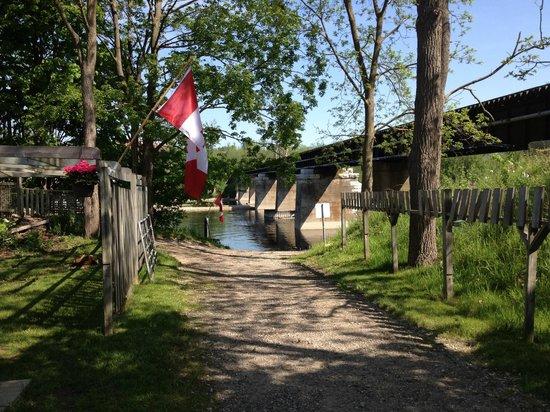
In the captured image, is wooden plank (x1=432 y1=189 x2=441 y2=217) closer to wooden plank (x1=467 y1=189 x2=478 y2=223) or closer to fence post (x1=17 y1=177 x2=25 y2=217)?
wooden plank (x1=467 y1=189 x2=478 y2=223)

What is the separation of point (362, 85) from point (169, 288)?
11467 mm

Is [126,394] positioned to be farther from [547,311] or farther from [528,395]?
[547,311]

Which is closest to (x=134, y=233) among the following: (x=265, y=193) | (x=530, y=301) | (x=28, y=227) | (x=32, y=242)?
(x=32, y=242)

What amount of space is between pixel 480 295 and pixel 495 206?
1.53 meters

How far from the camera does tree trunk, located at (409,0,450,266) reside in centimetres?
1002

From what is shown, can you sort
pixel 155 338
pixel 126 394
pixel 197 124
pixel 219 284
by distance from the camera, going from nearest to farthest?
pixel 126 394
pixel 155 338
pixel 197 124
pixel 219 284

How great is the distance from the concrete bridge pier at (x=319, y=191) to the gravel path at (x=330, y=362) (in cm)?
4365

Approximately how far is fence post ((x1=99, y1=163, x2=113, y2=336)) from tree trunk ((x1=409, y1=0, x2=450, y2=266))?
6.09 m

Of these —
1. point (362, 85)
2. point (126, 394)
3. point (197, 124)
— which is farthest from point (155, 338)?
point (362, 85)

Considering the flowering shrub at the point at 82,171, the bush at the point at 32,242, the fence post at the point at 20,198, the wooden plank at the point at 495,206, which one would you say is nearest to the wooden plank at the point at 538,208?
the wooden plank at the point at 495,206

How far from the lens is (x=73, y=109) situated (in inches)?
737

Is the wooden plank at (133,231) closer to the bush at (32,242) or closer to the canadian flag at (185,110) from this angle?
the canadian flag at (185,110)

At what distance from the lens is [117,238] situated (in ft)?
23.6

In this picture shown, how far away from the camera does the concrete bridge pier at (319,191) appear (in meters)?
52.7
